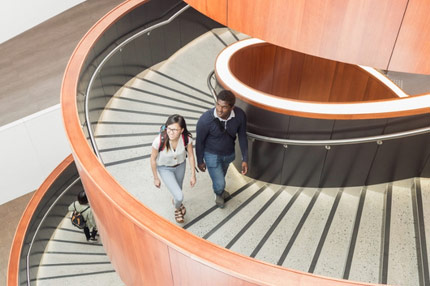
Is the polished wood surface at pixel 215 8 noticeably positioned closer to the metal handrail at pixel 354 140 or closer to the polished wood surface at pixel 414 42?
the polished wood surface at pixel 414 42

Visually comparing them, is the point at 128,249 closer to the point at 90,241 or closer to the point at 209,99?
the point at 209,99

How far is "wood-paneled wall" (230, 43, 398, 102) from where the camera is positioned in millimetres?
7086

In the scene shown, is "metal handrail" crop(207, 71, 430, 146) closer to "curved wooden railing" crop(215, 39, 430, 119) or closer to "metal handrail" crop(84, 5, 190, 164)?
"curved wooden railing" crop(215, 39, 430, 119)

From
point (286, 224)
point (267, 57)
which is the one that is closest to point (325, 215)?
point (286, 224)

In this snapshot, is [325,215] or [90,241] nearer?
[325,215]

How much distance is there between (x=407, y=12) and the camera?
293cm

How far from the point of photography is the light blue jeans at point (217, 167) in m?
4.45

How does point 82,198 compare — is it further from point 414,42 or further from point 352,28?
point 414,42

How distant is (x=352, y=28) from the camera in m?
3.12

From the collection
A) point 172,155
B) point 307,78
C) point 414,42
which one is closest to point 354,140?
point 414,42

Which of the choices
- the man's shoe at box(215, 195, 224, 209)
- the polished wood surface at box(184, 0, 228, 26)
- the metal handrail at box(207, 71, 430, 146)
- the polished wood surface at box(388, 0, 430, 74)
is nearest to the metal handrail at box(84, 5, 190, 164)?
the man's shoe at box(215, 195, 224, 209)

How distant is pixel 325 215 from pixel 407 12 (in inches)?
96.8

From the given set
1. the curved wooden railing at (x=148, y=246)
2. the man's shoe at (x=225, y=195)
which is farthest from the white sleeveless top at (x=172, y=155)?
the man's shoe at (x=225, y=195)

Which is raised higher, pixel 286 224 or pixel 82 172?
pixel 82 172
